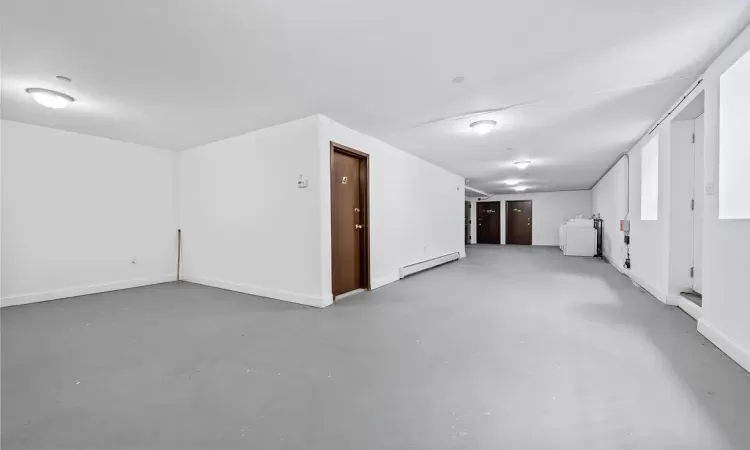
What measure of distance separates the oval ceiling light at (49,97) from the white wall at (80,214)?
5.44ft

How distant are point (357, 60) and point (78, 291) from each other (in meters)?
5.23

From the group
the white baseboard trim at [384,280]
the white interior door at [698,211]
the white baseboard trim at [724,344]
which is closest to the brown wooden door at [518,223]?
the white baseboard trim at [384,280]

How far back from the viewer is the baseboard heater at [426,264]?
5.70m

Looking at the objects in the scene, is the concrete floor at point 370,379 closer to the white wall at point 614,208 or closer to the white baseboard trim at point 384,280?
the white baseboard trim at point 384,280

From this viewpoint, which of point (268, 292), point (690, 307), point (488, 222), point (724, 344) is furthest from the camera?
point (488, 222)

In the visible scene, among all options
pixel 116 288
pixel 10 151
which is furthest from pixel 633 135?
pixel 10 151

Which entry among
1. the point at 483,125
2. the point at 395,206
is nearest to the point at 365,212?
the point at 395,206

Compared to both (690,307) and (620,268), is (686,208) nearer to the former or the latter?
(690,307)

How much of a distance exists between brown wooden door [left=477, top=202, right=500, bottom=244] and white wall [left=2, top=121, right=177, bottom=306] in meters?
Answer: 12.5

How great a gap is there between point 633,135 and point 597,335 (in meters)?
3.88

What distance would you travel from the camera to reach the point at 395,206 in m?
5.55

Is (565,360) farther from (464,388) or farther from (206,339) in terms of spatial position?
(206,339)

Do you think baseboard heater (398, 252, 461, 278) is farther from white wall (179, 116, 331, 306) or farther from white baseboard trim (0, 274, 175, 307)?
white baseboard trim (0, 274, 175, 307)

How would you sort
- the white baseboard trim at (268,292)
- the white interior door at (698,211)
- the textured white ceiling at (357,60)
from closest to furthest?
the textured white ceiling at (357,60) → the white interior door at (698,211) → the white baseboard trim at (268,292)
